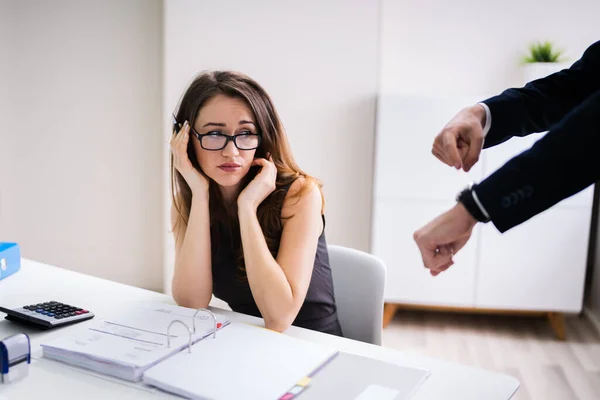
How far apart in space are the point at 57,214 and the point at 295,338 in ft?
10.1

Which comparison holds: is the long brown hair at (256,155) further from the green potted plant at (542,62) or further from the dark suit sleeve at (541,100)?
the green potted plant at (542,62)

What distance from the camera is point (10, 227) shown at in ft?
12.6

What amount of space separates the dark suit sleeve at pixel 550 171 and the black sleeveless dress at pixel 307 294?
0.95m

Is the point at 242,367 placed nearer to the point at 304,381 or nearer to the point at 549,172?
the point at 304,381

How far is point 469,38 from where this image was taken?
3.66 metres

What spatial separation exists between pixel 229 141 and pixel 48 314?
0.62m

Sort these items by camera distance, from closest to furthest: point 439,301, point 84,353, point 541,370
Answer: point 84,353 < point 541,370 < point 439,301

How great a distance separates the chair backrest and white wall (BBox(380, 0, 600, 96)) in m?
2.20

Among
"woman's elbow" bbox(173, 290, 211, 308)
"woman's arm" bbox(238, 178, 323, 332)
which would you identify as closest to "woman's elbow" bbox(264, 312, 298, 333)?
"woman's arm" bbox(238, 178, 323, 332)

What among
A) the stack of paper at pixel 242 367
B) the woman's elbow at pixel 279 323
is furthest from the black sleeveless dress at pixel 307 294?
the stack of paper at pixel 242 367

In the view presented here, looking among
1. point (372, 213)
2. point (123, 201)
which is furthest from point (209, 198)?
point (123, 201)

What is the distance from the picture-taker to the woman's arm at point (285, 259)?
1.41m

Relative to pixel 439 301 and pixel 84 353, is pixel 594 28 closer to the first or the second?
pixel 439 301

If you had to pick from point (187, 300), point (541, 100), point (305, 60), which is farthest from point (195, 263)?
point (305, 60)
